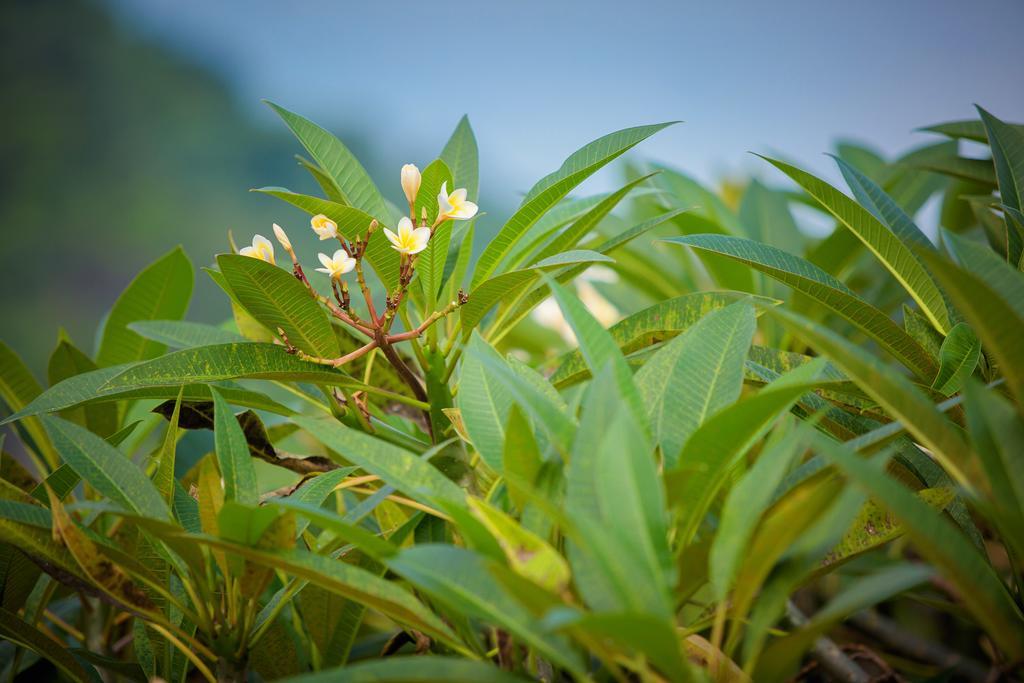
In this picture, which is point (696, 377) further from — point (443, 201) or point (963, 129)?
point (963, 129)

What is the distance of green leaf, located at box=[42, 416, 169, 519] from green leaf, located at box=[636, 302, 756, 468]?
426 mm

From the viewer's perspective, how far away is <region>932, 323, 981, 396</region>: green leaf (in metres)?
0.67

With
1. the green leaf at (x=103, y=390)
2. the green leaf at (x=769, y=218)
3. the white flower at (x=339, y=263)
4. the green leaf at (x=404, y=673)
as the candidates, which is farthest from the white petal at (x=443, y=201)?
the green leaf at (x=769, y=218)

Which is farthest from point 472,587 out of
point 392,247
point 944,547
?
point 392,247

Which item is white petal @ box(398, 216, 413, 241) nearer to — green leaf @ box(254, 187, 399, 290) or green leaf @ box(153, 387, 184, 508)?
green leaf @ box(254, 187, 399, 290)

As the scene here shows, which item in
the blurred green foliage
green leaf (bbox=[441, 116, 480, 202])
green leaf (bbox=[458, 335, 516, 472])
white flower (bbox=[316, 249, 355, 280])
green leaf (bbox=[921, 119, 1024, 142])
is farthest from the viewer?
the blurred green foliage

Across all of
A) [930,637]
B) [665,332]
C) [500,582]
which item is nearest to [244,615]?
[500,582]

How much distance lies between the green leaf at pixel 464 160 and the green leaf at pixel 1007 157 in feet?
2.05

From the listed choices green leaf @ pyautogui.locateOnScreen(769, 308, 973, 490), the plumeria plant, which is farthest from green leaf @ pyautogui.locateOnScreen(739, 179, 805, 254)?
green leaf @ pyautogui.locateOnScreen(769, 308, 973, 490)

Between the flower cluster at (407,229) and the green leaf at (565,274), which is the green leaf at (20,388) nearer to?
the flower cluster at (407,229)

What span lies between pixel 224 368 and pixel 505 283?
29cm

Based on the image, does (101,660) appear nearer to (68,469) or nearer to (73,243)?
(68,469)

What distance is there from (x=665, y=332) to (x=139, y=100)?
750 cm

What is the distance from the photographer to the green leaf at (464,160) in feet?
3.07
